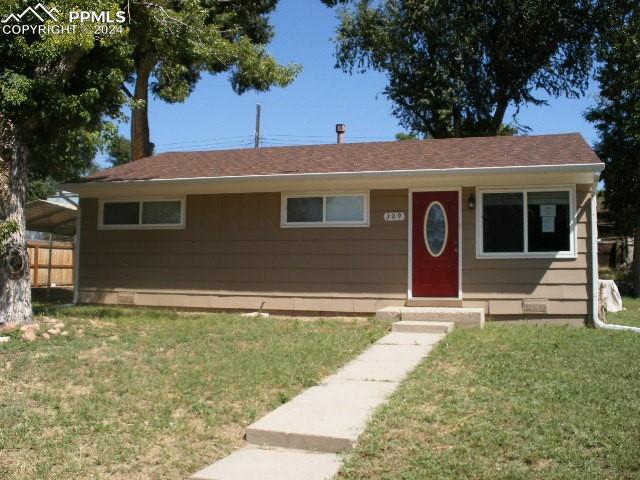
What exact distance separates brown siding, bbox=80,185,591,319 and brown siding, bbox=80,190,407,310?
0.06 ft

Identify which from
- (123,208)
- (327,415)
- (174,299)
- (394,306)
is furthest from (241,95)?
(327,415)

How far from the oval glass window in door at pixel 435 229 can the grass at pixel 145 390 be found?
1.99 metres

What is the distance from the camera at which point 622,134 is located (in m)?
17.8

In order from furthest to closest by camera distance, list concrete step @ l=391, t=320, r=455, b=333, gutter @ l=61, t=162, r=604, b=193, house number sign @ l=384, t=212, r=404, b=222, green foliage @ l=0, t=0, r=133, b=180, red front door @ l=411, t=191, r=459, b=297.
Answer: house number sign @ l=384, t=212, r=404, b=222, red front door @ l=411, t=191, r=459, b=297, gutter @ l=61, t=162, r=604, b=193, concrete step @ l=391, t=320, r=455, b=333, green foliage @ l=0, t=0, r=133, b=180

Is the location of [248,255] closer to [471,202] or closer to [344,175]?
[344,175]

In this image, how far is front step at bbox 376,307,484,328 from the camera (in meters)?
9.39

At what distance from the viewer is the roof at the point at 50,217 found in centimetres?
1355

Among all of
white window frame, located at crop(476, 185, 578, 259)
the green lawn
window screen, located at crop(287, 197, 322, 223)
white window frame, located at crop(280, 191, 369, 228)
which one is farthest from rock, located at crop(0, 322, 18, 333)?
the green lawn

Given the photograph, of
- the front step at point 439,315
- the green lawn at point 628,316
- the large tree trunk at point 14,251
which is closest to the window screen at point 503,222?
the front step at point 439,315

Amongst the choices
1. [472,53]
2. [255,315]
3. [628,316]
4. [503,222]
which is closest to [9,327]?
[255,315]

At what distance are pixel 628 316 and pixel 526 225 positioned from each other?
3.23 meters

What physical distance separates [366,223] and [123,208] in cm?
502

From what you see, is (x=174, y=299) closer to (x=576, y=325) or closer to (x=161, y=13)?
(x=161, y=13)

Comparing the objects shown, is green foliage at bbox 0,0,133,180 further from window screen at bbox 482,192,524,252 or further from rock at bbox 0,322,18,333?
window screen at bbox 482,192,524,252
